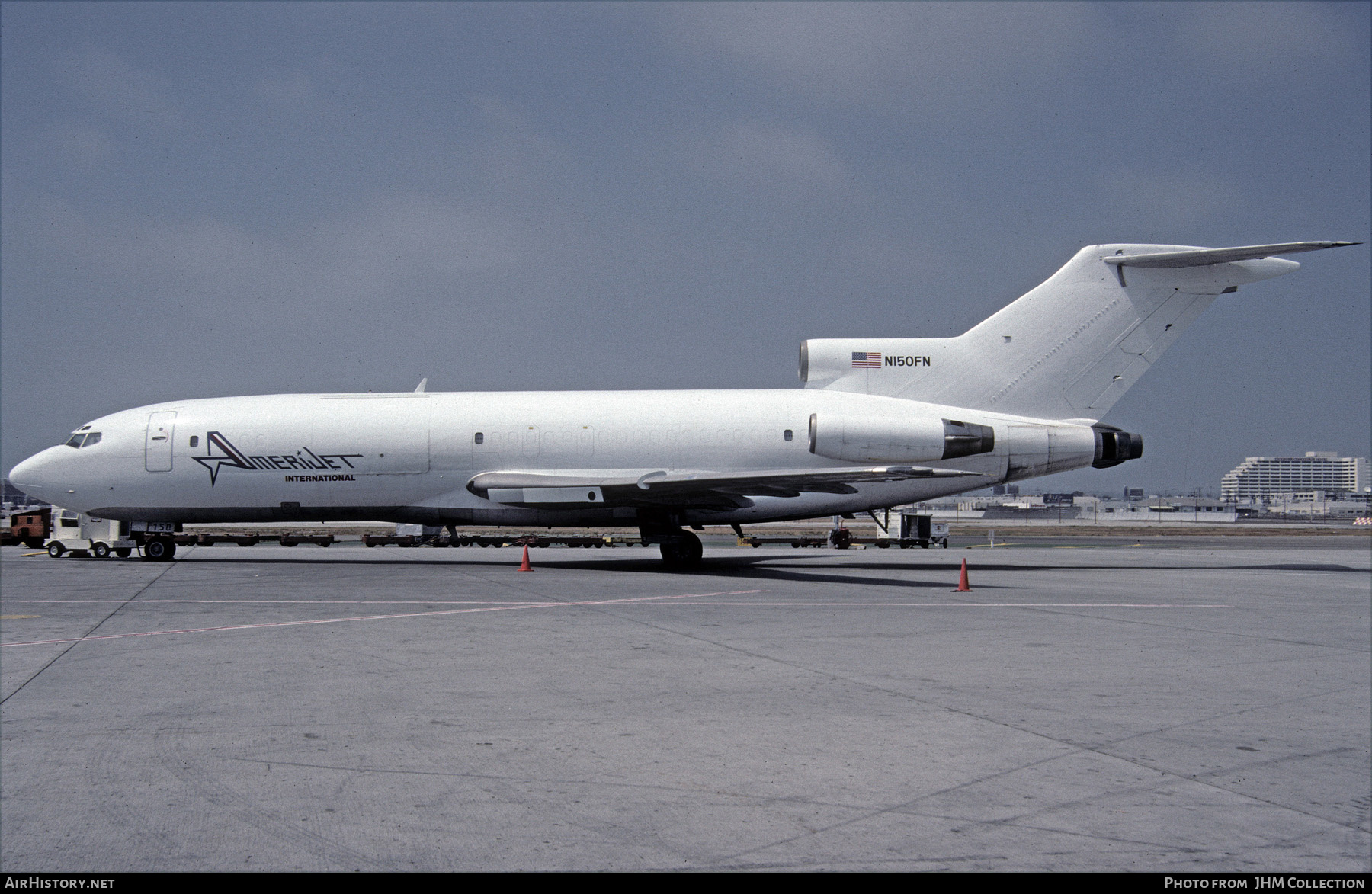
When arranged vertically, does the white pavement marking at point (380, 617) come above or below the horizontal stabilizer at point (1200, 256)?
below

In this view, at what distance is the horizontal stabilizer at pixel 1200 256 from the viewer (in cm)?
2109

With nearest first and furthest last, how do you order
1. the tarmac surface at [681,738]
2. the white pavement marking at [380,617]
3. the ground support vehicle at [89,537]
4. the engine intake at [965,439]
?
the tarmac surface at [681,738] < the white pavement marking at [380,617] < the engine intake at [965,439] < the ground support vehicle at [89,537]

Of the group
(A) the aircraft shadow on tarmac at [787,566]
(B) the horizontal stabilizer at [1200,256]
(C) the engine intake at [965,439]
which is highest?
(B) the horizontal stabilizer at [1200,256]

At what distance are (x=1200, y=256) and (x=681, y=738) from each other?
21.1 metres

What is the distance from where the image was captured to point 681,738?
614 centimetres

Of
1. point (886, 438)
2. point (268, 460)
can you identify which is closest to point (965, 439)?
point (886, 438)

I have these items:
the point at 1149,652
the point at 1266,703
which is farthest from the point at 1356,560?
the point at 1266,703

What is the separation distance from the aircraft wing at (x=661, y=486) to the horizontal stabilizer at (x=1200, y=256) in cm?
658

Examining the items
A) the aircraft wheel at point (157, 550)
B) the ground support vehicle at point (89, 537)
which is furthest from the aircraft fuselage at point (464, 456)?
the ground support vehicle at point (89, 537)

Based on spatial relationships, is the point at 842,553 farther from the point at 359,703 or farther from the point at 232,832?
the point at 232,832

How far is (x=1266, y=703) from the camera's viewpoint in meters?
7.27

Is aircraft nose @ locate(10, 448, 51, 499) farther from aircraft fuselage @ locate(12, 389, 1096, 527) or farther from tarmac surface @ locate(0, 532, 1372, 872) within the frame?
tarmac surface @ locate(0, 532, 1372, 872)

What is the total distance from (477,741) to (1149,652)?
7.03 meters

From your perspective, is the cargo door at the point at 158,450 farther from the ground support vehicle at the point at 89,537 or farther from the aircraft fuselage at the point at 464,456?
the ground support vehicle at the point at 89,537
